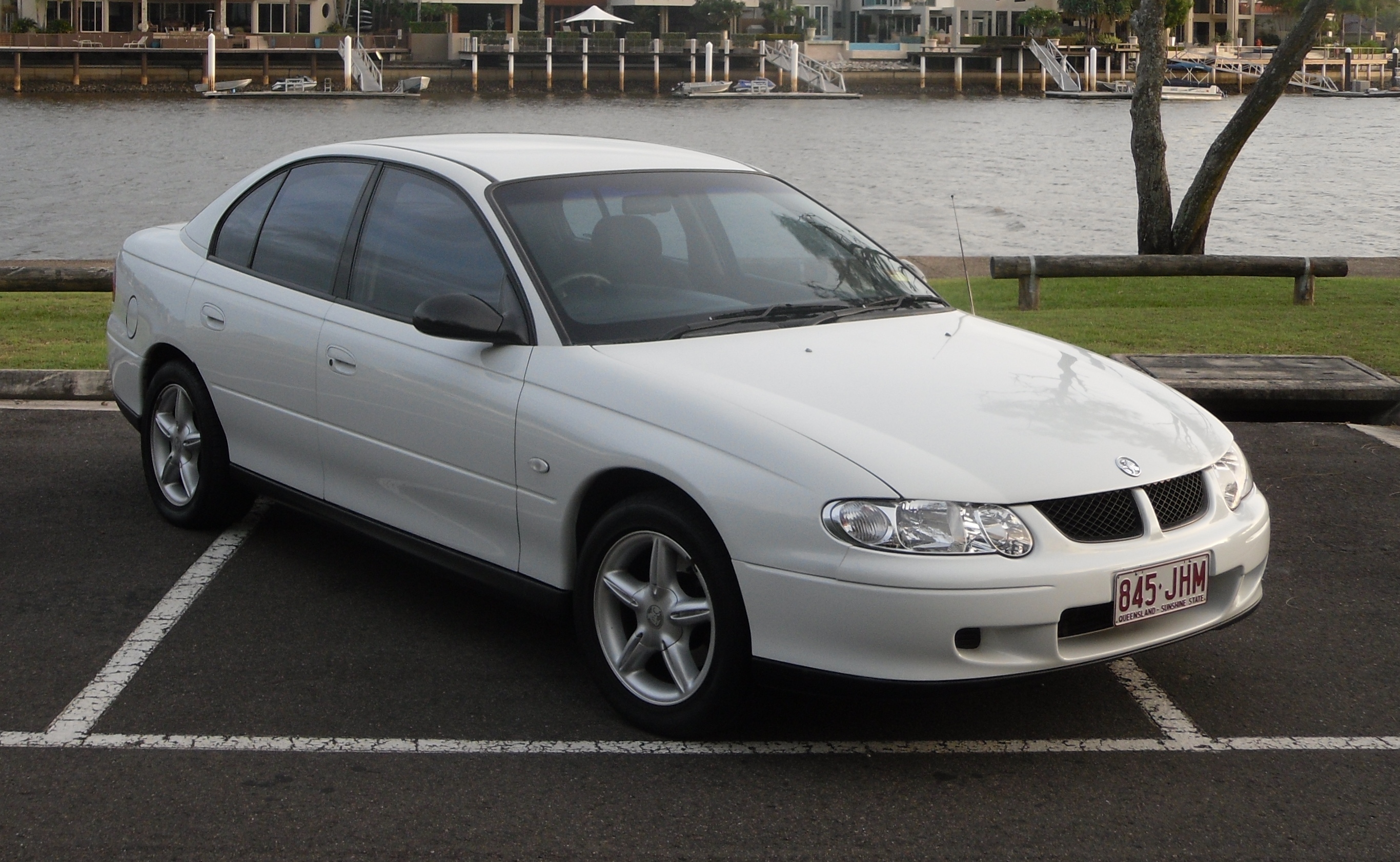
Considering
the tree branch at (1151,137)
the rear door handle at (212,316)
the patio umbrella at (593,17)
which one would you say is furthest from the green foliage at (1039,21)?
the rear door handle at (212,316)

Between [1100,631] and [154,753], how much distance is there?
2.53 metres

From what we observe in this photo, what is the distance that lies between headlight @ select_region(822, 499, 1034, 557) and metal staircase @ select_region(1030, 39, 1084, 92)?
3859 inches

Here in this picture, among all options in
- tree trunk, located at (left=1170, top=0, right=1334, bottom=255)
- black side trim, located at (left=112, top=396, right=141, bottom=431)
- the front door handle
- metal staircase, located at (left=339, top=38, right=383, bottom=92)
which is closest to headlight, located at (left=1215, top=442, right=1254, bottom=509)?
the front door handle

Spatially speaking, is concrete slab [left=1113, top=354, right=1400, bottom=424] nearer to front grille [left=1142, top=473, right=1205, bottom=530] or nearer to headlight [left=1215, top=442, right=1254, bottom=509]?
headlight [left=1215, top=442, right=1254, bottom=509]

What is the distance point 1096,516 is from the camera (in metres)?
3.88

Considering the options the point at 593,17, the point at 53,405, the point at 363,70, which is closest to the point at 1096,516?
the point at 53,405

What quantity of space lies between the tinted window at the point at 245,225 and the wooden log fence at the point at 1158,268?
7581 millimetres

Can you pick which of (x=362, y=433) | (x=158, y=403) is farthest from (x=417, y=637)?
(x=158, y=403)

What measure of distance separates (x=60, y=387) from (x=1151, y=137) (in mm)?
11767

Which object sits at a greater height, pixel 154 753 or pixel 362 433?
pixel 362 433

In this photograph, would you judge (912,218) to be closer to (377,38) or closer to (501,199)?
(501,199)

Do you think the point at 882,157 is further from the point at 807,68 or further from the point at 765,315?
the point at 807,68

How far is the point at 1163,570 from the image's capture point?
3936 millimetres

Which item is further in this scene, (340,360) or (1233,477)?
(340,360)
